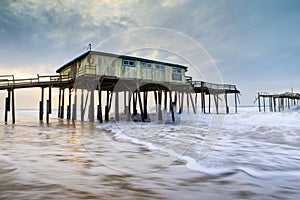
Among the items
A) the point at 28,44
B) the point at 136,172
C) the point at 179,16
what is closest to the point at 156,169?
the point at 136,172

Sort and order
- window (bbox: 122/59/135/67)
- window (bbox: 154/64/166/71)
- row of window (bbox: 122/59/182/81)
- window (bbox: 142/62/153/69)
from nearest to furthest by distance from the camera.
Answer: window (bbox: 122/59/135/67) < row of window (bbox: 122/59/182/81) < window (bbox: 142/62/153/69) < window (bbox: 154/64/166/71)

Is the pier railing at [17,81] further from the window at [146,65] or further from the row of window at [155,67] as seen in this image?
the window at [146,65]

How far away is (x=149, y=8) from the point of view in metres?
15.7

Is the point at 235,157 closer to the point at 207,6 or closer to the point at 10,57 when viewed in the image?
the point at 207,6

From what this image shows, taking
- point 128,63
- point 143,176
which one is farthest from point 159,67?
point 143,176

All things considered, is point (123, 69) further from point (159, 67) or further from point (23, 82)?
point (23, 82)

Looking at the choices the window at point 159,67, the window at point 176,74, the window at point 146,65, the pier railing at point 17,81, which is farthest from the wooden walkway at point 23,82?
the window at point 176,74

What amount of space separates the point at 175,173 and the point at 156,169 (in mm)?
628

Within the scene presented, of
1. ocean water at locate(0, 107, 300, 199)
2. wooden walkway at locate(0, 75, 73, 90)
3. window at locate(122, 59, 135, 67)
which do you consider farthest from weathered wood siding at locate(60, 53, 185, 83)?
ocean water at locate(0, 107, 300, 199)

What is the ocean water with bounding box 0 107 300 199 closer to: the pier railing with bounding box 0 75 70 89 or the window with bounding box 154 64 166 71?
the pier railing with bounding box 0 75 70 89

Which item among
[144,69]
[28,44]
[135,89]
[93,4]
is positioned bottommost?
[135,89]

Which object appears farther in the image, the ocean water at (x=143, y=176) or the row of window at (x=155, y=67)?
the row of window at (x=155, y=67)

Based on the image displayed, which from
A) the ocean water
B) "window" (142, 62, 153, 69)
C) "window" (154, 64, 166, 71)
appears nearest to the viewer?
the ocean water

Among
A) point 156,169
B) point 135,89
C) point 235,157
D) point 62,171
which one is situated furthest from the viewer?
point 135,89
